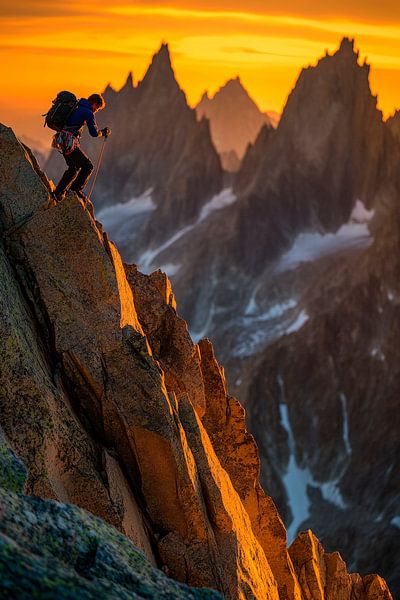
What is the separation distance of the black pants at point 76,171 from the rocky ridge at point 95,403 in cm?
45

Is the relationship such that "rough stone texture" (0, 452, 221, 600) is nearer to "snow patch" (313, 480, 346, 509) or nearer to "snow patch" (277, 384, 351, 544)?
"snow patch" (277, 384, 351, 544)

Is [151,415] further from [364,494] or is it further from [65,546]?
[364,494]

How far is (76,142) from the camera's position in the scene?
2166 cm

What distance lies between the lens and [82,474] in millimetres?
17141

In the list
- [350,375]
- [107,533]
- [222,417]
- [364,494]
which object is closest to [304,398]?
[350,375]

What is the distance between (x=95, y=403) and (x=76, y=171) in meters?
5.51

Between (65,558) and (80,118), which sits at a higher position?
(80,118)

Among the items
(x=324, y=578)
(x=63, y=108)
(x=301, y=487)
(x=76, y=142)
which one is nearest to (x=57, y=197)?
(x=76, y=142)

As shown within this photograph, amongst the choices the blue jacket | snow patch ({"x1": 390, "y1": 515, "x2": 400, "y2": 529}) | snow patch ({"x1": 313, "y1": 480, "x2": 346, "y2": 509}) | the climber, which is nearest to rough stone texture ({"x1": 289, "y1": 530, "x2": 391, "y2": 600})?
the climber

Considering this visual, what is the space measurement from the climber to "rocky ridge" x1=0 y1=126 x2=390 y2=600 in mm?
546

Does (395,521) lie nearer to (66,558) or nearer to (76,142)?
(76,142)

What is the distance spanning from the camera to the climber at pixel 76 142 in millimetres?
21266

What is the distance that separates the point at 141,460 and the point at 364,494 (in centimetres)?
13759

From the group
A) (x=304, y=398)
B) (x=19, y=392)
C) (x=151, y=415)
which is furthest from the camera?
(x=304, y=398)
